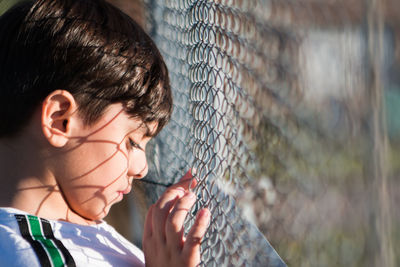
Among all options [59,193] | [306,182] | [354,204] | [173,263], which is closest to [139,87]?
[59,193]

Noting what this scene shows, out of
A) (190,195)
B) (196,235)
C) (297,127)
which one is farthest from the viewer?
(190,195)

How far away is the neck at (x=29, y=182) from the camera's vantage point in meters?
1.15

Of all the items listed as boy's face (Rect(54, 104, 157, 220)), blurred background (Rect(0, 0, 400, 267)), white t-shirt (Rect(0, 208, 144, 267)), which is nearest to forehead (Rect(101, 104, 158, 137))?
boy's face (Rect(54, 104, 157, 220))

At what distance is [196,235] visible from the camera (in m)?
1.01

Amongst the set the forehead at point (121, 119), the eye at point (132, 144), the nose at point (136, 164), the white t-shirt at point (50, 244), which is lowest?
the white t-shirt at point (50, 244)

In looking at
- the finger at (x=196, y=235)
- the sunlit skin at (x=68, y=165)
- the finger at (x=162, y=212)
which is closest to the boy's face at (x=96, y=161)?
the sunlit skin at (x=68, y=165)

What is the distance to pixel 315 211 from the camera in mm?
794

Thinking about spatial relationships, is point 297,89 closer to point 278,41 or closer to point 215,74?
point 278,41

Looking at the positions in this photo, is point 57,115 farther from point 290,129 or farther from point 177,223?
point 290,129

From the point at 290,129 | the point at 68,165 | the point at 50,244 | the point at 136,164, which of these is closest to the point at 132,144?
the point at 136,164

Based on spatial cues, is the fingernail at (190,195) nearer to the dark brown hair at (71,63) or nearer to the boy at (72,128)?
the boy at (72,128)

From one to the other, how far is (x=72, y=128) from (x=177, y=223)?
305 millimetres

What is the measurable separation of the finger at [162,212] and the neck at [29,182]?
0.67ft

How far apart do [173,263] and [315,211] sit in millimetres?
390
